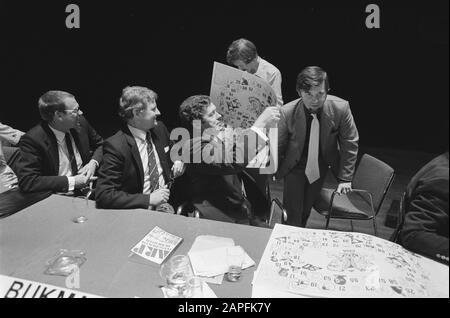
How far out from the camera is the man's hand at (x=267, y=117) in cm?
245

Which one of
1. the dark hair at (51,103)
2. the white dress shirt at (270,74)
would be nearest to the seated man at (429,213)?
the white dress shirt at (270,74)

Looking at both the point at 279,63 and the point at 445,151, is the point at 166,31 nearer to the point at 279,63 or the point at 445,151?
the point at 279,63

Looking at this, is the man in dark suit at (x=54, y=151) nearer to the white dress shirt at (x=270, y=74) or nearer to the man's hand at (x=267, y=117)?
the man's hand at (x=267, y=117)

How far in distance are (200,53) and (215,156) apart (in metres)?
2.00

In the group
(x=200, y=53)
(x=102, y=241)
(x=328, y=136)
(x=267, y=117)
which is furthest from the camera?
(x=200, y=53)

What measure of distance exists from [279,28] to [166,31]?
4.16 feet

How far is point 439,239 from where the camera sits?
1293 mm

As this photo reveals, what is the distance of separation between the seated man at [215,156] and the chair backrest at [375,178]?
2.67ft

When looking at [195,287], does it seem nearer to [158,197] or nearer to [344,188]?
[158,197]

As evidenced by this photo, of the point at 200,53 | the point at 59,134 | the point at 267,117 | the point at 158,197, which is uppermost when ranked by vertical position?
the point at 200,53

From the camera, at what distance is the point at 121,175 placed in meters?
2.25

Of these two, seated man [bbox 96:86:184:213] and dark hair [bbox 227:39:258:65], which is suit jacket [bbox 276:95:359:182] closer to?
dark hair [bbox 227:39:258:65]

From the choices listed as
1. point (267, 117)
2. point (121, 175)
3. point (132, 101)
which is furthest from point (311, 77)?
point (121, 175)
